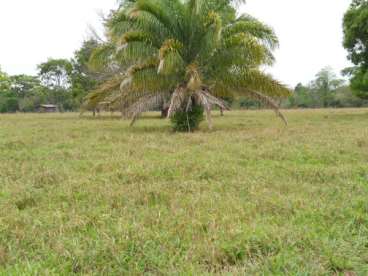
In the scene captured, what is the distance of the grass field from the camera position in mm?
2402

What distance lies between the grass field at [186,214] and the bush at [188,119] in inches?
188

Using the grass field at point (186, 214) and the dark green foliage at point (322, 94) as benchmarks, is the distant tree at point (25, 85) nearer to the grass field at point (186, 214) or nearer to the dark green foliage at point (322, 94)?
the dark green foliage at point (322, 94)

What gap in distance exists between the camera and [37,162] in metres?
5.73

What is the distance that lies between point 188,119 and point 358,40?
9897 millimetres

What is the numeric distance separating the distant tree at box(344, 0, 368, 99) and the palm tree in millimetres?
6864

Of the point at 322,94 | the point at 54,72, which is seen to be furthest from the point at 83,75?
the point at 322,94

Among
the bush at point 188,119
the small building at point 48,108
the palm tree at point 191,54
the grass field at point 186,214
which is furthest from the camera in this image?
the small building at point 48,108

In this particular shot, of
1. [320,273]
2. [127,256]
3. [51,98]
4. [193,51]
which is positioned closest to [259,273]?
[320,273]

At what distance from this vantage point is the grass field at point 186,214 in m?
2.40

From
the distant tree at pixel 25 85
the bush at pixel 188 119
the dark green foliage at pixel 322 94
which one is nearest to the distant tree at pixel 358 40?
the bush at pixel 188 119

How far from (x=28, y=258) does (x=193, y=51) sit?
882cm

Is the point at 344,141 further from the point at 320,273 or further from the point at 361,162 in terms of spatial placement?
the point at 320,273

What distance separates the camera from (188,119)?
10750 mm

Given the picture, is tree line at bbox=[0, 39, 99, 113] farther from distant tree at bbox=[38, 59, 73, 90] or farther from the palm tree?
the palm tree
